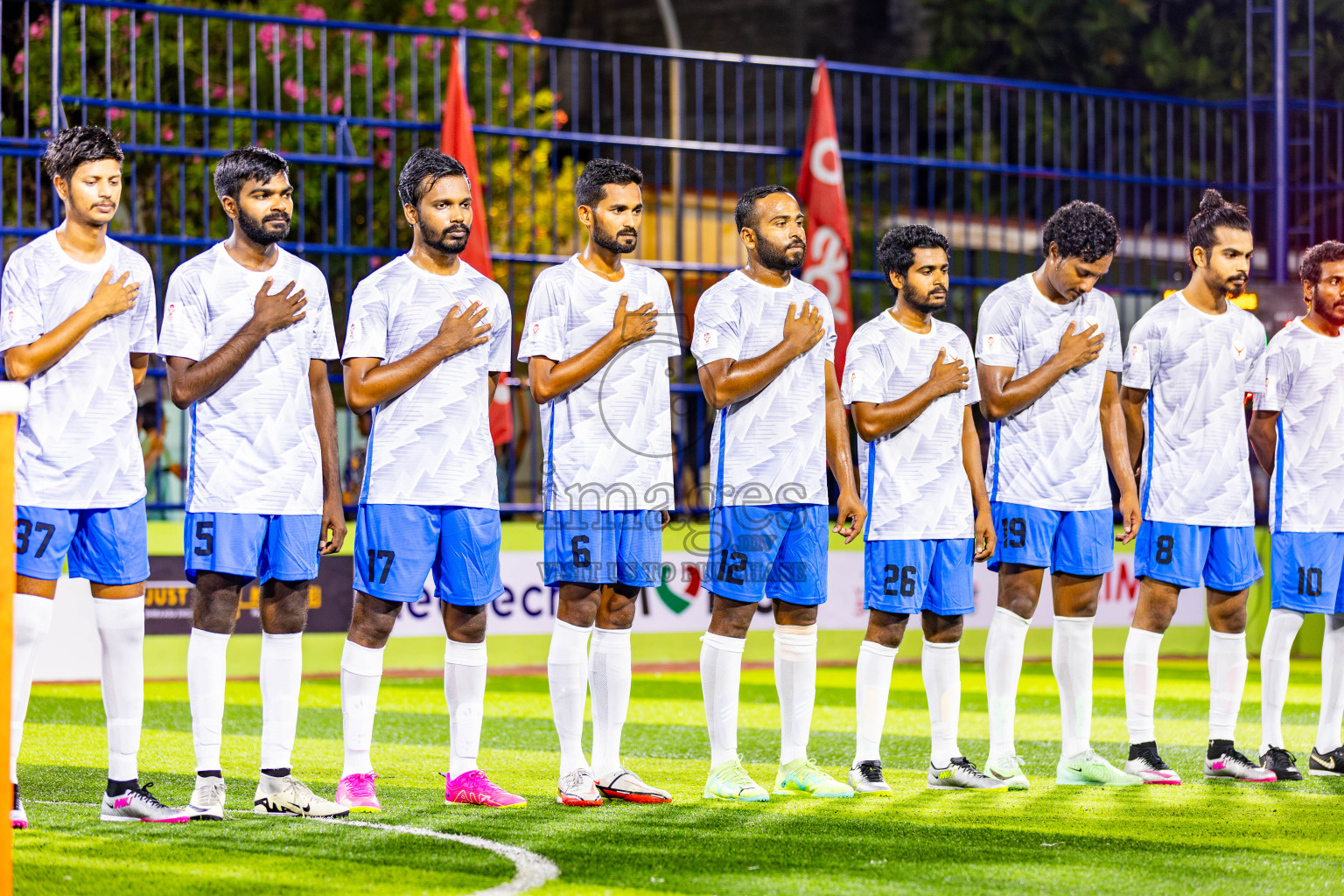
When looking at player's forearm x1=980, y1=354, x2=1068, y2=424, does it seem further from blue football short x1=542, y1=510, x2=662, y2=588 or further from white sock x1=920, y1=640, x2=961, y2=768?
blue football short x1=542, y1=510, x2=662, y2=588

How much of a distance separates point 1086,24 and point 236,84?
12845 mm

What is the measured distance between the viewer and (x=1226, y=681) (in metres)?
6.93

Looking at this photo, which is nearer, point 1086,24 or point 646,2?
point 1086,24

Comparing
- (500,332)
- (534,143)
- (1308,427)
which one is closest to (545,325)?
(500,332)

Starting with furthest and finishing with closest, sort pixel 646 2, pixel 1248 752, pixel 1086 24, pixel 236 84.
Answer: pixel 646 2
pixel 1086 24
pixel 236 84
pixel 1248 752

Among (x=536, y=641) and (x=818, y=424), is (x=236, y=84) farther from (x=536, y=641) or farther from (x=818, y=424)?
(x=818, y=424)

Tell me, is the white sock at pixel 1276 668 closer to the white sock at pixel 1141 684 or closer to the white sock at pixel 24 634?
the white sock at pixel 1141 684

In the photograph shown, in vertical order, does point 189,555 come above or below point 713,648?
above

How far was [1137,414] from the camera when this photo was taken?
276 inches

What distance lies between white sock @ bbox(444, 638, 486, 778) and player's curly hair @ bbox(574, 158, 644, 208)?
1694mm

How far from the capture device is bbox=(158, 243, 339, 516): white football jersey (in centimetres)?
557

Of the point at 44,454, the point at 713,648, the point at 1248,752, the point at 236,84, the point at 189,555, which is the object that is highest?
the point at 236,84

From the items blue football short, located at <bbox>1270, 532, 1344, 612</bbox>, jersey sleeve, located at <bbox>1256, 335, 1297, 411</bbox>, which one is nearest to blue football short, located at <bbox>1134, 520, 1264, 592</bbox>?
blue football short, located at <bbox>1270, 532, 1344, 612</bbox>

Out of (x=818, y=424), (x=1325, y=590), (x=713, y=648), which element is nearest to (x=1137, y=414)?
(x=1325, y=590)
